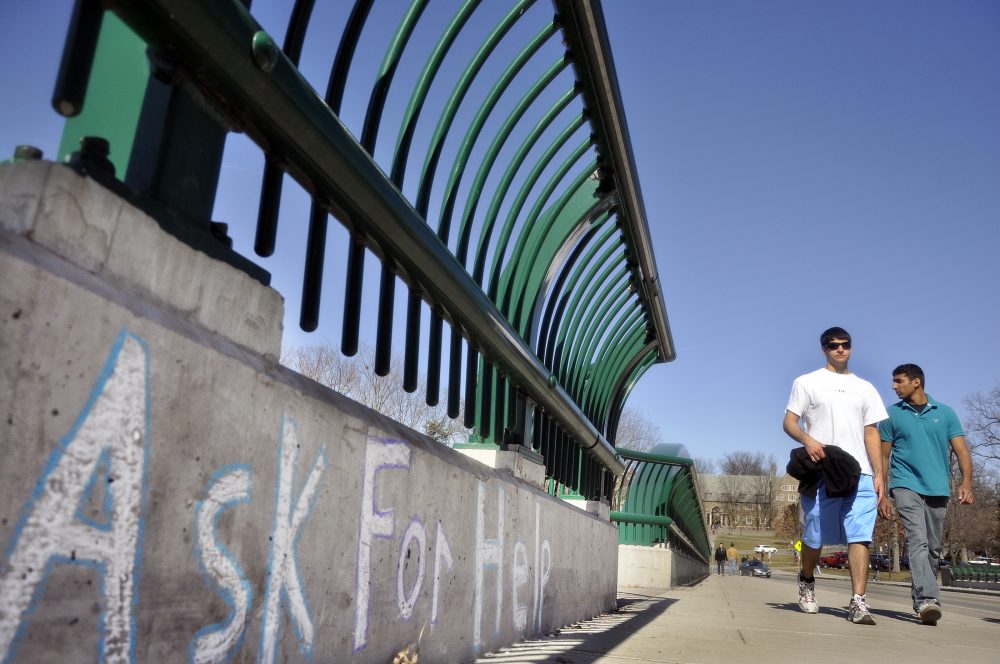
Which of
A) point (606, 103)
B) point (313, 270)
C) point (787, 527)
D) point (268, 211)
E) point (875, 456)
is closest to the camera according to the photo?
point (268, 211)

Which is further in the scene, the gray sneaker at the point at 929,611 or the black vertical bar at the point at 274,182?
the gray sneaker at the point at 929,611

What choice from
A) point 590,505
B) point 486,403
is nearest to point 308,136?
point 486,403

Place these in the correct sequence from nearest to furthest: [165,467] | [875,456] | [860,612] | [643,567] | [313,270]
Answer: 1. [165,467]
2. [313,270]
3. [860,612]
4. [875,456]
5. [643,567]

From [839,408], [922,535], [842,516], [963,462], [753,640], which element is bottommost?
[753,640]

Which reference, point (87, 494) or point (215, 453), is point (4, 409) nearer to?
point (87, 494)

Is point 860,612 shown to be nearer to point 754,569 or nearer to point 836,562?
point 754,569

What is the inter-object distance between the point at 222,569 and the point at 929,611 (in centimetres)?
597

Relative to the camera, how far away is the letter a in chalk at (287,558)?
177 cm

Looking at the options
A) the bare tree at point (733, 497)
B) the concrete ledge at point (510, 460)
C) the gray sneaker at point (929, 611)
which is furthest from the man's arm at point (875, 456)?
the bare tree at point (733, 497)

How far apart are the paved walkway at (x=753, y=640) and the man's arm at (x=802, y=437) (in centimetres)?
114

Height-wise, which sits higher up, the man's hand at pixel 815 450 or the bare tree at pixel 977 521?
the bare tree at pixel 977 521

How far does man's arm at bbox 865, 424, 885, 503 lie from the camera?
19.6ft

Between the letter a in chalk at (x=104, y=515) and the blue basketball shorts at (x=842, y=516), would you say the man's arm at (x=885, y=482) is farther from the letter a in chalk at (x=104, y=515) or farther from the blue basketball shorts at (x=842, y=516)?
the letter a in chalk at (x=104, y=515)

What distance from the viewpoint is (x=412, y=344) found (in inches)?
113
